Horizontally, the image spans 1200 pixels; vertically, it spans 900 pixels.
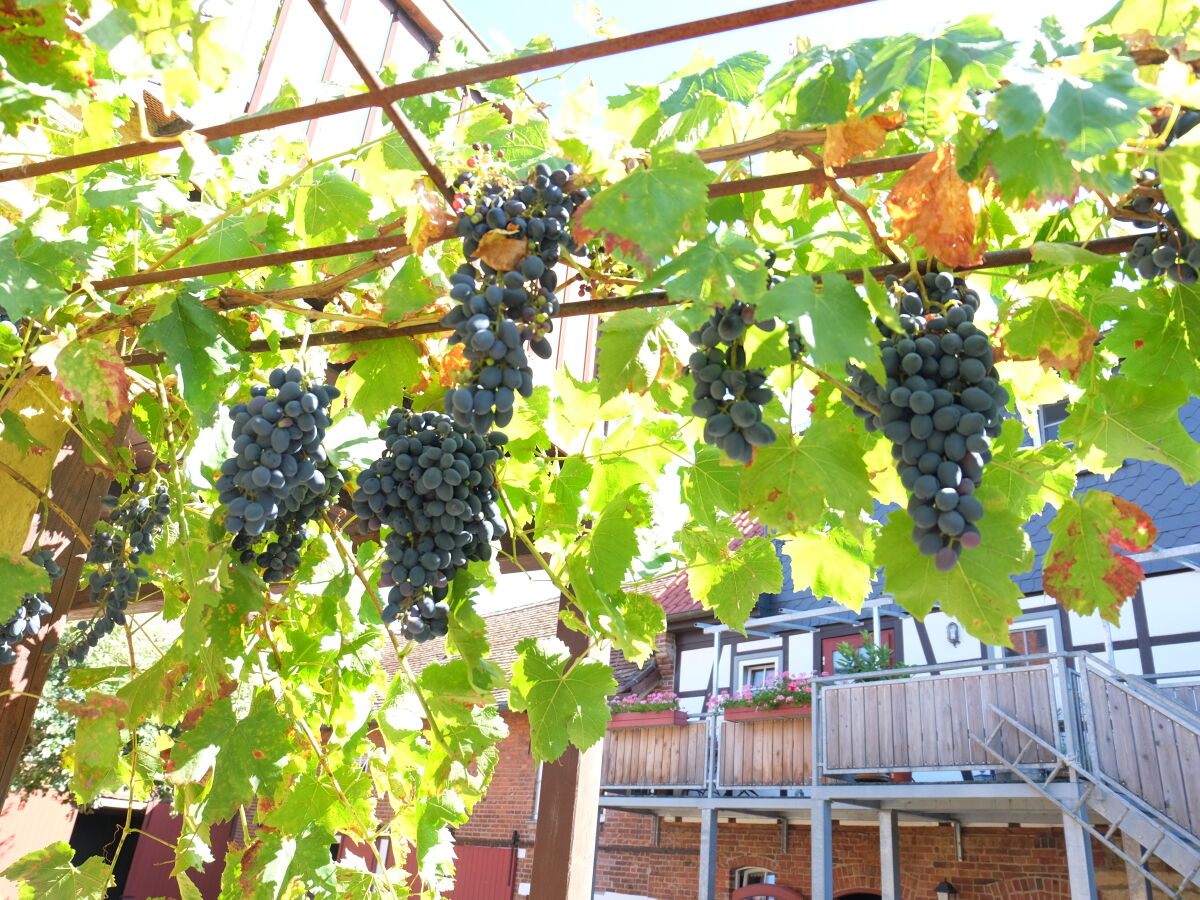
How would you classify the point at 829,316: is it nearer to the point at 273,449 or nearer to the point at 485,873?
the point at 273,449

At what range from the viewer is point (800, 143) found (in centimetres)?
142

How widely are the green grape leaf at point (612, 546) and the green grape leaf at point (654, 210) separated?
2.81ft

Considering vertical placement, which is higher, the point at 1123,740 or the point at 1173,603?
the point at 1173,603

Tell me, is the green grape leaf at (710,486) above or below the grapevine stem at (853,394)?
above

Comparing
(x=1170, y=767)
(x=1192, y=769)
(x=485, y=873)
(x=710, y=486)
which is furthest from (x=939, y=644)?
(x=710, y=486)

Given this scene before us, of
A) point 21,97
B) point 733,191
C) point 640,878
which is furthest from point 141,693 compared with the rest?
point 640,878

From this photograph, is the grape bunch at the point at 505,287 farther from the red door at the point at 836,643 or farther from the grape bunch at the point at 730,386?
the red door at the point at 836,643

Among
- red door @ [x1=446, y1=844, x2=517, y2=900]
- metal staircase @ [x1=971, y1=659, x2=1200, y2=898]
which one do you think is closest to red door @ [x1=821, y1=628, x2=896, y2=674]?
metal staircase @ [x1=971, y1=659, x2=1200, y2=898]

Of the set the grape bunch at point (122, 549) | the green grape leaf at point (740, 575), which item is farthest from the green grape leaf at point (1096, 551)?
the grape bunch at point (122, 549)

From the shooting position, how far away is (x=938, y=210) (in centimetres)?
142

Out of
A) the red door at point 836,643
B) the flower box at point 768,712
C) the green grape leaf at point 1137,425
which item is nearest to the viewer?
the green grape leaf at point 1137,425

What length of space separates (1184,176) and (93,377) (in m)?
1.95

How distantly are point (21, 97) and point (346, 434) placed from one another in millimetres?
881

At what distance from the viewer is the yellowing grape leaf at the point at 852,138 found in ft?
4.55
